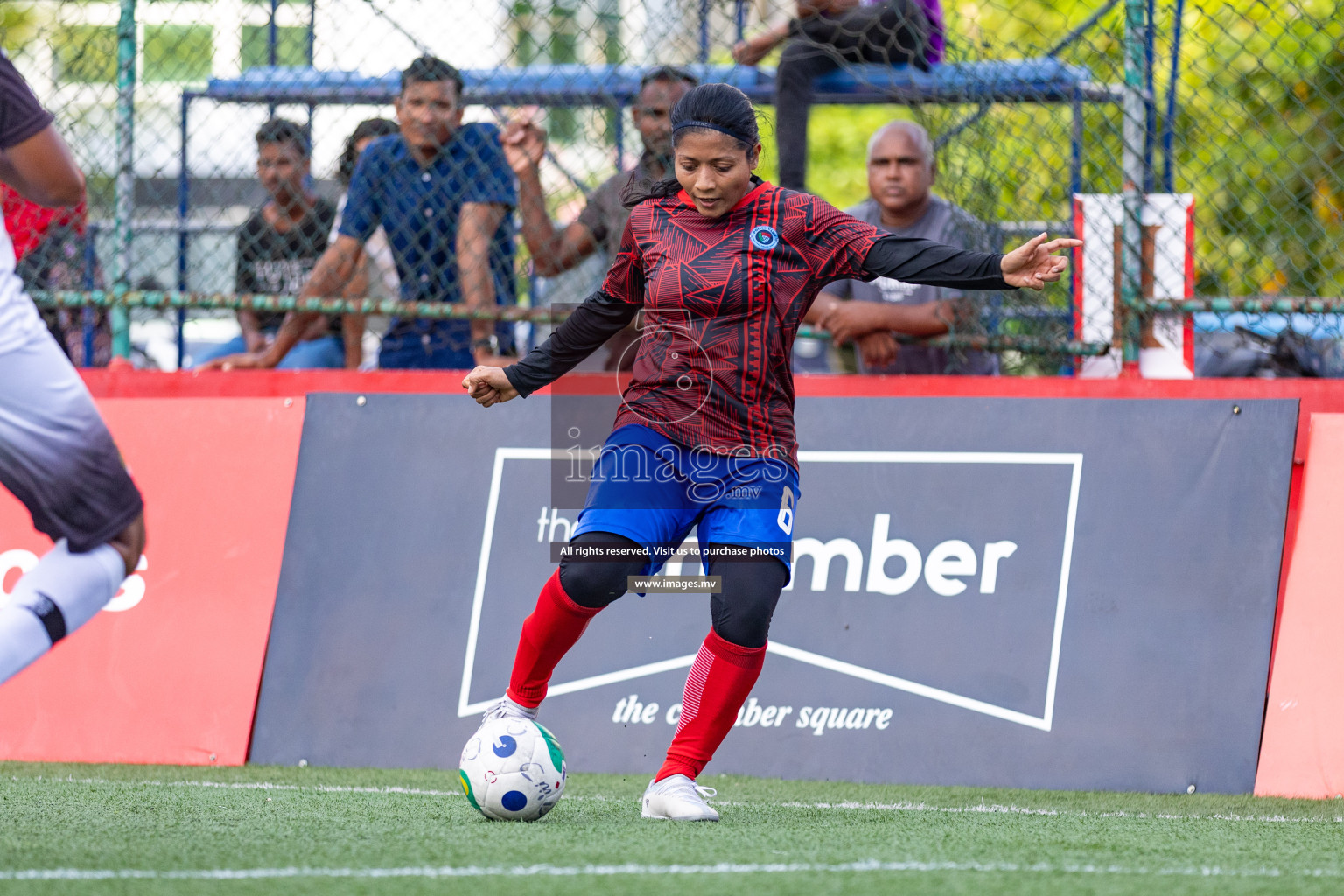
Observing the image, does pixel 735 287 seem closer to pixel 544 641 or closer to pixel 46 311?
pixel 544 641

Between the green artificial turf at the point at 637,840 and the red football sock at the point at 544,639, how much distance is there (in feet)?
1.22

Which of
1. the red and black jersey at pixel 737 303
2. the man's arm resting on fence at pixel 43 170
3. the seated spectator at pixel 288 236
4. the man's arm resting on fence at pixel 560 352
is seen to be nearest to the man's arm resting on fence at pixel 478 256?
the seated spectator at pixel 288 236

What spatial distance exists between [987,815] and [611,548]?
4.63 ft

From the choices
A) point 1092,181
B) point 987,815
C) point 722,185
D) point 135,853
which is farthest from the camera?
point 1092,181

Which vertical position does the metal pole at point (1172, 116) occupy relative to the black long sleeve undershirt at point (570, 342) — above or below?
above

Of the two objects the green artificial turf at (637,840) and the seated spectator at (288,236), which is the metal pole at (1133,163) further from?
the seated spectator at (288,236)

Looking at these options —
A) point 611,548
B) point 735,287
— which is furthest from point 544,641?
point 735,287

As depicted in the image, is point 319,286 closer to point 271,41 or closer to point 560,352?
point 271,41

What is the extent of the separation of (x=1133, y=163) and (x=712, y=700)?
9.76 feet

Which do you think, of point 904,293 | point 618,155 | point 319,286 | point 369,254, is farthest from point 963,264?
point 369,254

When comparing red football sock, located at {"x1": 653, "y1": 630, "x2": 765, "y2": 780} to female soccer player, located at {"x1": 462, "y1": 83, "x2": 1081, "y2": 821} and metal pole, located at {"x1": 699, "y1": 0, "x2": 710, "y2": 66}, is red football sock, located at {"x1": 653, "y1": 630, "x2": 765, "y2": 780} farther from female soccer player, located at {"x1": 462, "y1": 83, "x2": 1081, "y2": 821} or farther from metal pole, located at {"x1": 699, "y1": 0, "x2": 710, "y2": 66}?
metal pole, located at {"x1": 699, "y1": 0, "x2": 710, "y2": 66}

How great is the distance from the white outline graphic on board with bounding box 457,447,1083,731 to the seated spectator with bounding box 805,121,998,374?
0.70 meters

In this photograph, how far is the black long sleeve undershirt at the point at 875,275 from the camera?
3.90m

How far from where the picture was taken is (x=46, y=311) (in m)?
6.80
